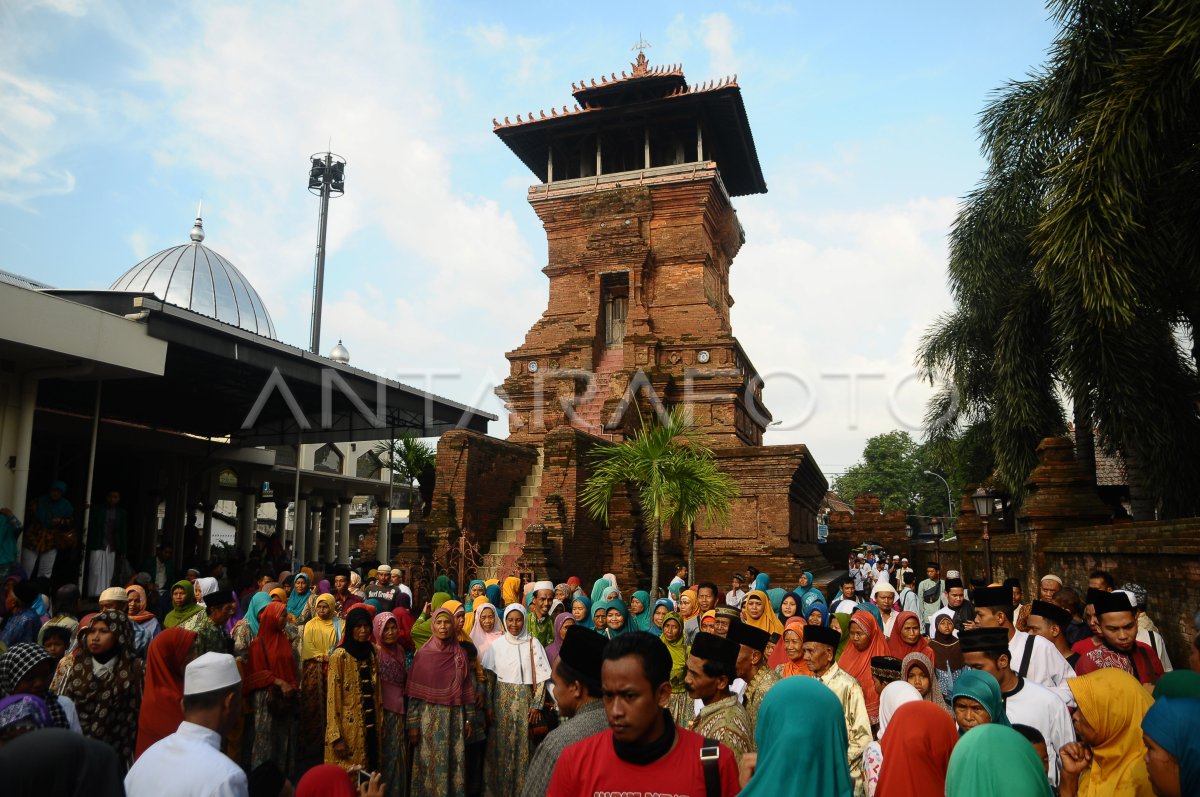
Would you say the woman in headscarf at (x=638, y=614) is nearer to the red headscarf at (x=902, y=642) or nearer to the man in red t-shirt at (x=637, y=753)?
the red headscarf at (x=902, y=642)

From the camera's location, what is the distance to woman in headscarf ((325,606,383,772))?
5578 millimetres

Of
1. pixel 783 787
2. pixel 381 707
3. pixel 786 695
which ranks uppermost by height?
pixel 786 695

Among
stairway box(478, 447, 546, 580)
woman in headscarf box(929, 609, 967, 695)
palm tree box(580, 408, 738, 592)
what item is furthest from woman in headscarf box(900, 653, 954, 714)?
stairway box(478, 447, 546, 580)

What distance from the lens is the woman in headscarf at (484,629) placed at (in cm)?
669

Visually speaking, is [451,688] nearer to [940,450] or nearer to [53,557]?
[53,557]

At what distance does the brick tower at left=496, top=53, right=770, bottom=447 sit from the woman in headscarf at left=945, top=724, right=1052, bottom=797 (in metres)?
17.5

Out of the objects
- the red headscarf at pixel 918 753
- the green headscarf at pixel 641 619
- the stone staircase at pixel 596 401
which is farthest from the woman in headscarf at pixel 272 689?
the stone staircase at pixel 596 401

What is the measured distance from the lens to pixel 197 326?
1259cm

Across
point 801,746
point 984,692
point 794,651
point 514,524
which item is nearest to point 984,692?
point 984,692

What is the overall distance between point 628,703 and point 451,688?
3843 millimetres

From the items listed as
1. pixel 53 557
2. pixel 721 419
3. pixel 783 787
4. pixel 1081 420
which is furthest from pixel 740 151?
pixel 783 787

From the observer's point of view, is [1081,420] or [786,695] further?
[1081,420]

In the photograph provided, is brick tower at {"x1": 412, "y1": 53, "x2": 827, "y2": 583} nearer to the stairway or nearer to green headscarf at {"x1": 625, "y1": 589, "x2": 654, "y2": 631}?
the stairway

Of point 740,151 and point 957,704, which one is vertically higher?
point 740,151
